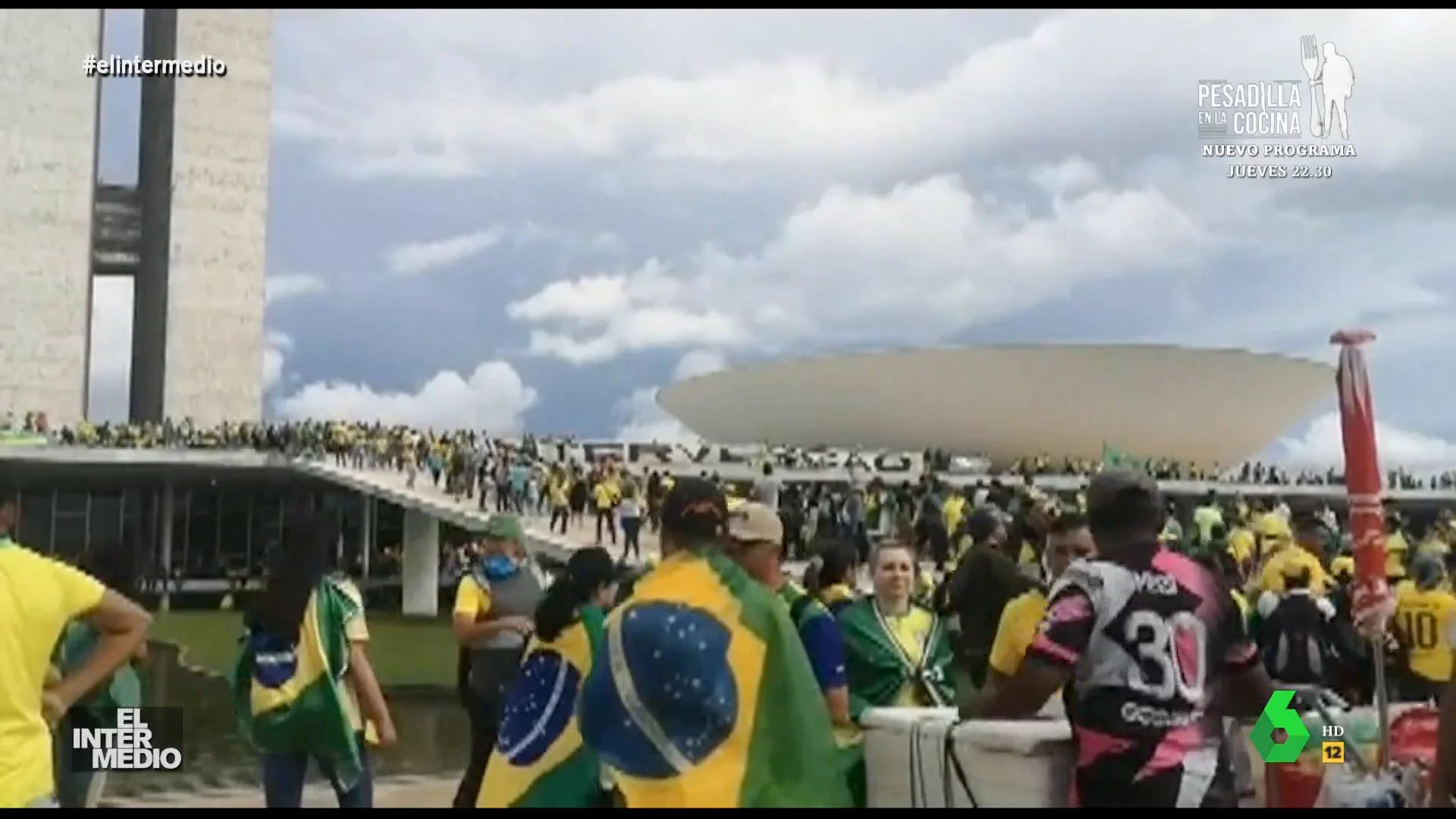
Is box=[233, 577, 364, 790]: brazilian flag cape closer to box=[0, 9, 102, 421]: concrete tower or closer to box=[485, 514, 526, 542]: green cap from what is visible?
box=[485, 514, 526, 542]: green cap

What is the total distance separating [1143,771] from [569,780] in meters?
1.34

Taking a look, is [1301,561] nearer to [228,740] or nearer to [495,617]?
[495,617]

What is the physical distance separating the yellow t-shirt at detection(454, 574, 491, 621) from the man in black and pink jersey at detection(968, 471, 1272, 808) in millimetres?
2769

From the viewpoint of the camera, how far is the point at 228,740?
967 cm

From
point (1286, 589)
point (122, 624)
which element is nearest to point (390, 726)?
point (122, 624)

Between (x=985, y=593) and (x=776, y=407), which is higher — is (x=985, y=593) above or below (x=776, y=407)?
below

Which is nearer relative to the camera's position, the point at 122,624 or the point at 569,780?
the point at 122,624

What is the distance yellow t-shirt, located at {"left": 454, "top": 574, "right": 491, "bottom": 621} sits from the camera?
5.39 m

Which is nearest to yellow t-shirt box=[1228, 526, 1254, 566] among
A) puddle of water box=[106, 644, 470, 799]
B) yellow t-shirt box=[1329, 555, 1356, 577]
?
yellow t-shirt box=[1329, 555, 1356, 577]

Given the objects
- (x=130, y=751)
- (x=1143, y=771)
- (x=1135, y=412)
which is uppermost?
(x=1135, y=412)

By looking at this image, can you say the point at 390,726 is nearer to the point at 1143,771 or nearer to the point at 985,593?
the point at 985,593

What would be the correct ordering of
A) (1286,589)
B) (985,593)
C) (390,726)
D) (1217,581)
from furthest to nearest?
(1286,589) < (985,593) < (390,726) < (1217,581)

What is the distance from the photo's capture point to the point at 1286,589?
5.80m

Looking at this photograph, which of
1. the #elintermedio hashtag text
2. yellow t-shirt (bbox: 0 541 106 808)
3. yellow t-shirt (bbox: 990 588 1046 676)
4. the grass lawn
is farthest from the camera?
the #elintermedio hashtag text
